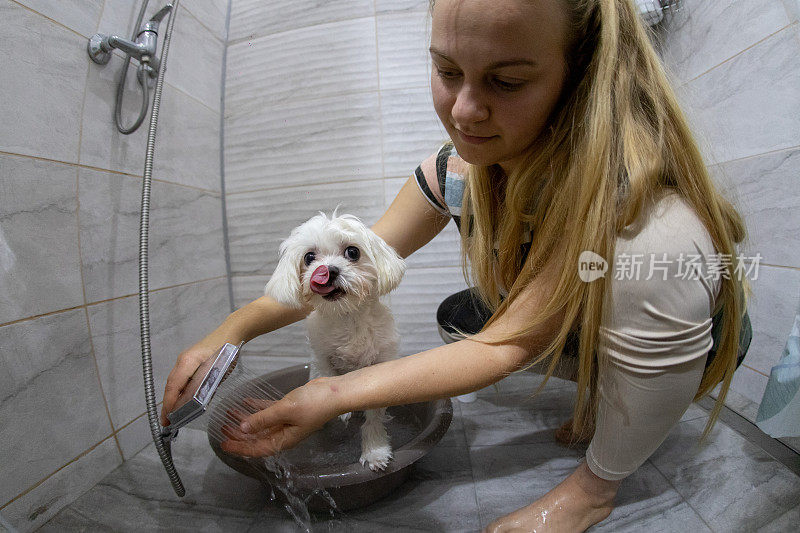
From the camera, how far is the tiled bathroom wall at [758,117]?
0.54 m

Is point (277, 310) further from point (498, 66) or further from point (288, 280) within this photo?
point (498, 66)

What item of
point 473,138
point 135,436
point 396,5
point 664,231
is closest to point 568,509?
point 664,231

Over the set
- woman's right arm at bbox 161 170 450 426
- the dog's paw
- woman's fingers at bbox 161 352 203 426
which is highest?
woman's right arm at bbox 161 170 450 426

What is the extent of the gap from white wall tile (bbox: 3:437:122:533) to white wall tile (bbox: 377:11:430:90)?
795 millimetres

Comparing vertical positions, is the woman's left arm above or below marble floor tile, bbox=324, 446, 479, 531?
above

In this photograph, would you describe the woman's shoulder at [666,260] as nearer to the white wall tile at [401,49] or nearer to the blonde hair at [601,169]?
the blonde hair at [601,169]

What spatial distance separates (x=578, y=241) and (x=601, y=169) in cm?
9

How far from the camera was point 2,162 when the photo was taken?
18.3 inches

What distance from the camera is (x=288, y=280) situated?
1.88 feet

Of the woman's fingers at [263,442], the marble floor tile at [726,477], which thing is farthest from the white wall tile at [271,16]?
the marble floor tile at [726,477]

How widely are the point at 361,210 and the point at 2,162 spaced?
523mm

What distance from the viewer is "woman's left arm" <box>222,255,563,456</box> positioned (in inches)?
18.3

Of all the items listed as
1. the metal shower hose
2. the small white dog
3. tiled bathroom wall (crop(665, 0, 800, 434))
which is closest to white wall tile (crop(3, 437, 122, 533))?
the metal shower hose

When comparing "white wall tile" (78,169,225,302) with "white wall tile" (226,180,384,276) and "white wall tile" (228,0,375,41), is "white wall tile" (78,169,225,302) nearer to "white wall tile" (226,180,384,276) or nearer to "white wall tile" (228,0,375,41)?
"white wall tile" (226,180,384,276)
